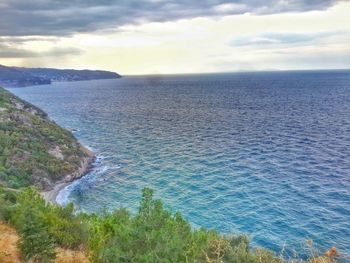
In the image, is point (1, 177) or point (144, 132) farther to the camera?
point (144, 132)

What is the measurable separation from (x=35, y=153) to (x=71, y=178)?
11.6 m

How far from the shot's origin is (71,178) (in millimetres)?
77938

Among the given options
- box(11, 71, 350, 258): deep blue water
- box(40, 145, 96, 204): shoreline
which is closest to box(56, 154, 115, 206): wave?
box(11, 71, 350, 258): deep blue water

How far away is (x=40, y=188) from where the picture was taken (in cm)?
7169

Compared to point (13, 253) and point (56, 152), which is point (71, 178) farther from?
point (13, 253)

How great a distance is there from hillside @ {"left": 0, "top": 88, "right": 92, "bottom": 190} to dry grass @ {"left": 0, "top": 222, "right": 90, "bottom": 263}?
1534 inches

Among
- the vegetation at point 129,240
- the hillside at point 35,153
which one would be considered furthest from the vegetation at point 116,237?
the hillside at point 35,153

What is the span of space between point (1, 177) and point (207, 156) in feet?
135

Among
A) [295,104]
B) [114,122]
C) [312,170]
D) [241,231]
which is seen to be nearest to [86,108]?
[114,122]

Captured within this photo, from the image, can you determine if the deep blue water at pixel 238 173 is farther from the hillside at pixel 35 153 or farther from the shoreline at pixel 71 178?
the hillside at pixel 35 153

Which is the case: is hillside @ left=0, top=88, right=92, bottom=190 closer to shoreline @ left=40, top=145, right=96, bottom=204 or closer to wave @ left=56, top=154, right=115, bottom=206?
shoreline @ left=40, top=145, right=96, bottom=204

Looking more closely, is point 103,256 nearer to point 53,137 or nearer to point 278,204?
point 278,204

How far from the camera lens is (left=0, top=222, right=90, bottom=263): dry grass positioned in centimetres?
2212

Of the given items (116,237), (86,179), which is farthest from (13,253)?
(86,179)
